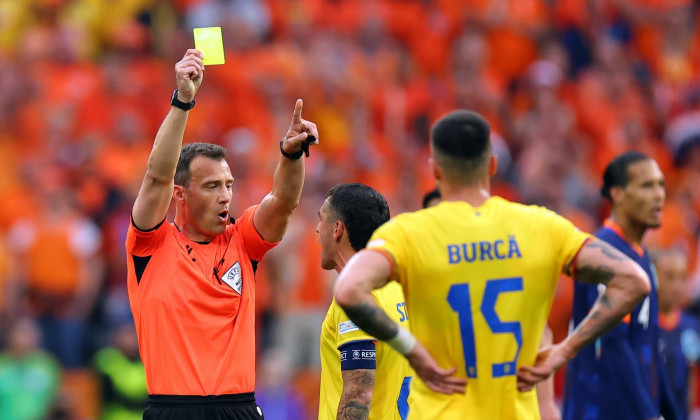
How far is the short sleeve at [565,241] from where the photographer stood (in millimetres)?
4914

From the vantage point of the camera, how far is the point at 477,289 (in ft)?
15.9

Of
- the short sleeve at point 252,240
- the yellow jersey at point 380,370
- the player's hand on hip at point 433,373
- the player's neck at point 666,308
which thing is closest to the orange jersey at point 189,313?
the short sleeve at point 252,240

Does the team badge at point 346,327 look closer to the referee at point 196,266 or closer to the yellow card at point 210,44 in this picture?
the referee at point 196,266

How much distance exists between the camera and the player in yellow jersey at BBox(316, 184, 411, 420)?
570cm

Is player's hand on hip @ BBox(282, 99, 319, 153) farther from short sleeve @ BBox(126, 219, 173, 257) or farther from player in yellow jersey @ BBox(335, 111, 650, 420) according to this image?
player in yellow jersey @ BBox(335, 111, 650, 420)

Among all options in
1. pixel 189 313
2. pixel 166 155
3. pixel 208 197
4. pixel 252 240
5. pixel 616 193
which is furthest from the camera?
pixel 616 193

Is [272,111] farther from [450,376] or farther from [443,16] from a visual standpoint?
[450,376]

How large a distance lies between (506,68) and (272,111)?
4.14 meters

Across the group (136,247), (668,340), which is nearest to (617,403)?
(668,340)

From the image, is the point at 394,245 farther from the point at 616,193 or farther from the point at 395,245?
the point at 616,193

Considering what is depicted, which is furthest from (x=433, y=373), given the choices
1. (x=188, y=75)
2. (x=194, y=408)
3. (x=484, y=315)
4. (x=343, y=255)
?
(x=188, y=75)

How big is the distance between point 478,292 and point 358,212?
1379mm

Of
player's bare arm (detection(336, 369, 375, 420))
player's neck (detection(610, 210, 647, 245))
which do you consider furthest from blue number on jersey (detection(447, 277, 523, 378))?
player's neck (detection(610, 210, 647, 245))

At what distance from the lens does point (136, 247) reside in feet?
20.0
